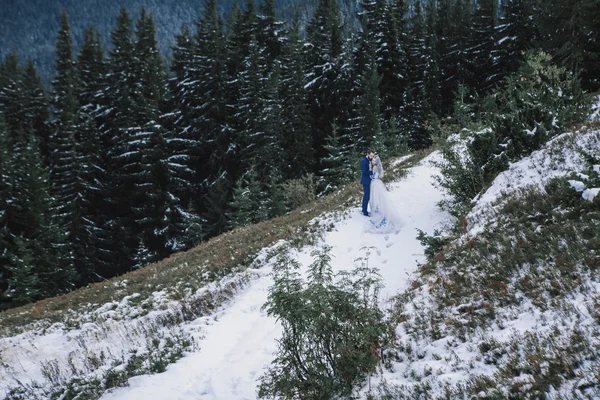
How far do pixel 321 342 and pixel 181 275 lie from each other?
372 inches

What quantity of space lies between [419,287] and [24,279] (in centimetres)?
3299

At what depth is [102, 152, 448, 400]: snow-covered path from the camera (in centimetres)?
674

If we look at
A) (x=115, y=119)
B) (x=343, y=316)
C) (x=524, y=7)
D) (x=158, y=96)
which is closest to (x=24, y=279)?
(x=115, y=119)

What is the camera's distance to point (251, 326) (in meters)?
8.98

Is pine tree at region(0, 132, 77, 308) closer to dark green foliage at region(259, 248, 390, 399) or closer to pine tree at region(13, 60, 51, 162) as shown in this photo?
pine tree at region(13, 60, 51, 162)

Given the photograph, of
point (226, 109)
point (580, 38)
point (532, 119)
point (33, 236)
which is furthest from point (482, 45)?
point (33, 236)

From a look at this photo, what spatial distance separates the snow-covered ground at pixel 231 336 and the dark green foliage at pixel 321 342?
1.04 metres

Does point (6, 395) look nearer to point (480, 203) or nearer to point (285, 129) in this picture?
point (480, 203)

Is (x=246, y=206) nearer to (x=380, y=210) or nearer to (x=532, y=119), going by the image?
(x=380, y=210)

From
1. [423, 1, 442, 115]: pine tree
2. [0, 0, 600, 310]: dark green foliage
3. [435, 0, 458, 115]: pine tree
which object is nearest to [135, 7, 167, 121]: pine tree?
[0, 0, 600, 310]: dark green foliage

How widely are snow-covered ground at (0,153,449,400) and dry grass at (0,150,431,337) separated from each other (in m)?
1.26

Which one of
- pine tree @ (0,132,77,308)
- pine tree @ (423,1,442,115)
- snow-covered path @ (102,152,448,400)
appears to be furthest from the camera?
pine tree @ (423,1,442,115)

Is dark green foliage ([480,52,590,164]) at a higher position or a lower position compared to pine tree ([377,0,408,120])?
lower

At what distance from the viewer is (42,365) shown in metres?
8.88
